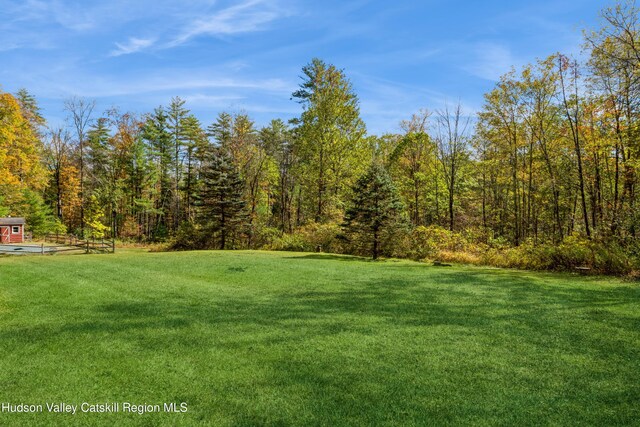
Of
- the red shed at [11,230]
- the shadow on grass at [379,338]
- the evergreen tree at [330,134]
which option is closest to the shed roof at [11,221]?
the red shed at [11,230]

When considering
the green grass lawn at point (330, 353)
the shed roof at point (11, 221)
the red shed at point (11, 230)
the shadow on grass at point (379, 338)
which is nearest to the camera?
the green grass lawn at point (330, 353)

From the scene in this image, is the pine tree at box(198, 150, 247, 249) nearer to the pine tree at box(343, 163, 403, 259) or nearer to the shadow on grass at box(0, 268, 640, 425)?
the pine tree at box(343, 163, 403, 259)

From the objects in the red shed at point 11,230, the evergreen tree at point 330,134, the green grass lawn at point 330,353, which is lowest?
the green grass lawn at point 330,353

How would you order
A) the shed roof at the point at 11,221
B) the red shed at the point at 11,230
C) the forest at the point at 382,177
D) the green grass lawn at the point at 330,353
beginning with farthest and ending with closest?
the red shed at the point at 11,230
the shed roof at the point at 11,221
the forest at the point at 382,177
the green grass lawn at the point at 330,353

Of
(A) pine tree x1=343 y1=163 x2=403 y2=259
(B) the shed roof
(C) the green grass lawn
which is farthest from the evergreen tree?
(B) the shed roof

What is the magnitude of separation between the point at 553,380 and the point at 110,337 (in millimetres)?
6260

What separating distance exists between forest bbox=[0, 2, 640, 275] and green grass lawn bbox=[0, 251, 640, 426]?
7875 millimetres

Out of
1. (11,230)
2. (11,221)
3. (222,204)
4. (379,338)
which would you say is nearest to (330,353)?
(379,338)

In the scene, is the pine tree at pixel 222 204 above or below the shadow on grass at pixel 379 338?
above

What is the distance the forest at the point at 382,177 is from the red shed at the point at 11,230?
958 millimetres

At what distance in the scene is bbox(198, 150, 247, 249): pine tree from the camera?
2648 centimetres

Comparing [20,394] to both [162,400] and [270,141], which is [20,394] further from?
[270,141]

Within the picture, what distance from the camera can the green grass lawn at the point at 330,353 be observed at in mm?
3555

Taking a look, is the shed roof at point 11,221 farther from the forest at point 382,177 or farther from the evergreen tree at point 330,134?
the evergreen tree at point 330,134
